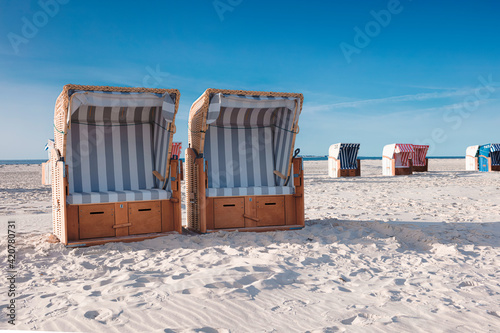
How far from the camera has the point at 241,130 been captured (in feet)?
19.3

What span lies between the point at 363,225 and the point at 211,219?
2.25m

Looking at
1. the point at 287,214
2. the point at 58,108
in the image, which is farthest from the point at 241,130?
the point at 58,108

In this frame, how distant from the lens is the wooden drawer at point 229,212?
5227 millimetres

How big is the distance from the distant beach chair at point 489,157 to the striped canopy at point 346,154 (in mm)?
8263

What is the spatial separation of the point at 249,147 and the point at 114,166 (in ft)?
6.71

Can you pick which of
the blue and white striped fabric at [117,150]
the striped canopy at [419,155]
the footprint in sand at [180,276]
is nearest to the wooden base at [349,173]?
the striped canopy at [419,155]

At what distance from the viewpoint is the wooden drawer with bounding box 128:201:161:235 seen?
4.82 meters

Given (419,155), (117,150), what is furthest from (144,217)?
(419,155)

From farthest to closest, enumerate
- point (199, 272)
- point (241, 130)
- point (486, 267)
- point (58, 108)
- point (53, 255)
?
point (241, 130)
point (58, 108)
point (53, 255)
point (486, 267)
point (199, 272)

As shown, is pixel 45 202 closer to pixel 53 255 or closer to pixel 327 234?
pixel 53 255

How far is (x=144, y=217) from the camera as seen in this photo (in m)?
4.89

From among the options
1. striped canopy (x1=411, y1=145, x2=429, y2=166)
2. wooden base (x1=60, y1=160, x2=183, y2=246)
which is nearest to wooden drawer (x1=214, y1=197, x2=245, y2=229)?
wooden base (x1=60, y1=160, x2=183, y2=246)

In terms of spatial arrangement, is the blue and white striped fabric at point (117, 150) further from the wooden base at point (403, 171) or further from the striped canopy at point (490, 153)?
the striped canopy at point (490, 153)

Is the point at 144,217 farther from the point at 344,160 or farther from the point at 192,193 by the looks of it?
the point at 344,160
